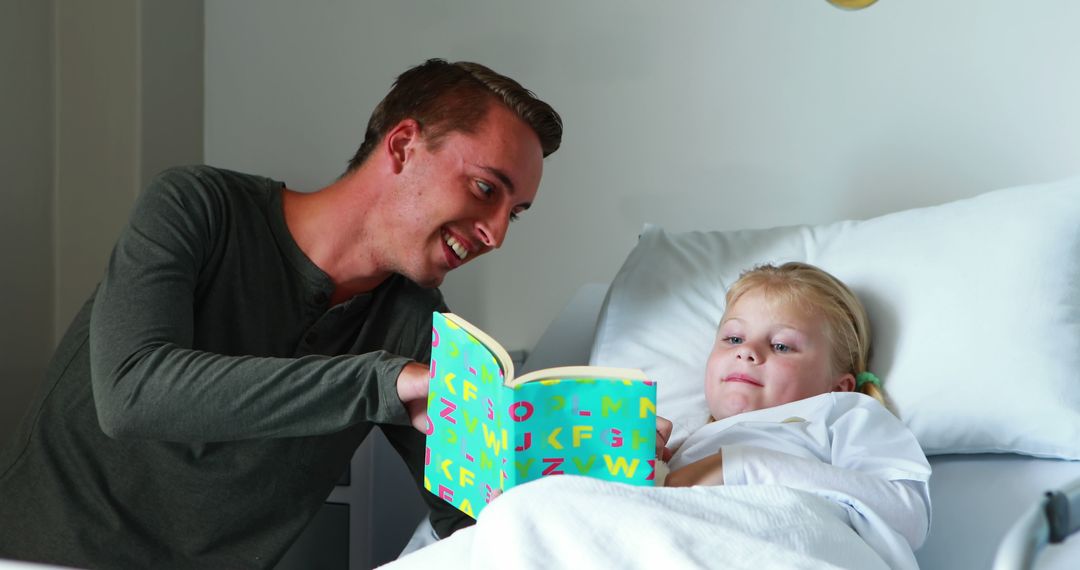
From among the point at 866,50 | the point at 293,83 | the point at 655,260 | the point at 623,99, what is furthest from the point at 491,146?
the point at 293,83

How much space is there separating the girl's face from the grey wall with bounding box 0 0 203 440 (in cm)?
137

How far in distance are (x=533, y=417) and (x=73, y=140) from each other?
1677 mm

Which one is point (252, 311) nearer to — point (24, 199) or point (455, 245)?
point (455, 245)

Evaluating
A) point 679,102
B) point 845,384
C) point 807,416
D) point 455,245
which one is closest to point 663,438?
point 807,416

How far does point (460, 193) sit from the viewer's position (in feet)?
5.07

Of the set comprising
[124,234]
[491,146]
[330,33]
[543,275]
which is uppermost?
[330,33]

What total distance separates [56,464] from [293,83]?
111cm

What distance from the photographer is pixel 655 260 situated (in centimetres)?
185

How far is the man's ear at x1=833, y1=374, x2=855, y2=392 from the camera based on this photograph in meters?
1.55

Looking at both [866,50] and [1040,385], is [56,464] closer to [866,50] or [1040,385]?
[1040,385]

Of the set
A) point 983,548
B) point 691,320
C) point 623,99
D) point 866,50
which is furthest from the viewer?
point 623,99

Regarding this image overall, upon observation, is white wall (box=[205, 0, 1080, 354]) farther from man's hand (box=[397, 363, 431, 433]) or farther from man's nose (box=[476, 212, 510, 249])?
man's hand (box=[397, 363, 431, 433])

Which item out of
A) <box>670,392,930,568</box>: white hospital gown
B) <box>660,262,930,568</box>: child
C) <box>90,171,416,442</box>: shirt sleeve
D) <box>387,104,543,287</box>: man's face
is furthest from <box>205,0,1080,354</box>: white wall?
<box>90,171,416,442</box>: shirt sleeve

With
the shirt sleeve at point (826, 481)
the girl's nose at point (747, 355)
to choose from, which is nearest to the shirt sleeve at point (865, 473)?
the shirt sleeve at point (826, 481)
